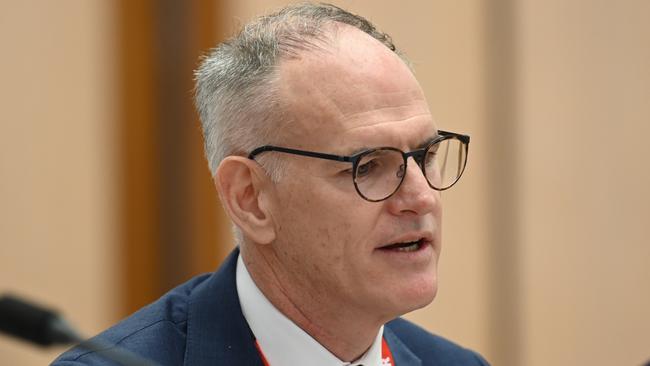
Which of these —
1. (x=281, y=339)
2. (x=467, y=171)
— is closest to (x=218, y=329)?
(x=281, y=339)

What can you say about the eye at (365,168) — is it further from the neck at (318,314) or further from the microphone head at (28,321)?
the microphone head at (28,321)

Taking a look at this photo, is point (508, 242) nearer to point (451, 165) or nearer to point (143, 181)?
point (143, 181)

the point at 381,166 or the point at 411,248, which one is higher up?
the point at 381,166

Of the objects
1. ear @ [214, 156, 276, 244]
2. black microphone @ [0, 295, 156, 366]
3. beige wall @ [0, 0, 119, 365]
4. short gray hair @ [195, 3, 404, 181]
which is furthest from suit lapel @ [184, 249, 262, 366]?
beige wall @ [0, 0, 119, 365]

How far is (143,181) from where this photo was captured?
4.03 m

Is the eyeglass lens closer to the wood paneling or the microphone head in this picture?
the microphone head

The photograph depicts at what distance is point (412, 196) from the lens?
2182mm

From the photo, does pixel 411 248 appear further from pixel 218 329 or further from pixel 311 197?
pixel 218 329

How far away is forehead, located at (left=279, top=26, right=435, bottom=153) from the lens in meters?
2.19

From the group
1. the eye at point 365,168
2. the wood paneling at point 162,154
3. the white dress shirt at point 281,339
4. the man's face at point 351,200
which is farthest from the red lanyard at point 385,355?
the wood paneling at point 162,154

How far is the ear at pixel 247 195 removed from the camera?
2273 millimetres

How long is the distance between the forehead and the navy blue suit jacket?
1.24ft

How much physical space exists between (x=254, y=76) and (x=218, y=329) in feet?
1.72

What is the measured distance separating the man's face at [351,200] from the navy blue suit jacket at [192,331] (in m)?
0.18
